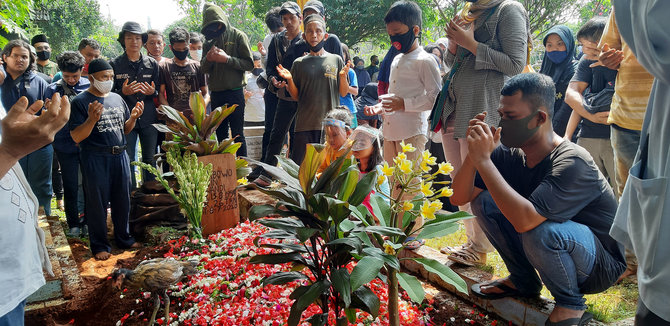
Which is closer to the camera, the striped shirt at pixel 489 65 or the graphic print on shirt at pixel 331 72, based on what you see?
the striped shirt at pixel 489 65

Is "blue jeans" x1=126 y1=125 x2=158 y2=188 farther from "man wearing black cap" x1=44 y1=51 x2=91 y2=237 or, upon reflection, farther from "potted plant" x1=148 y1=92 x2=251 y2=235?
"potted plant" x1=148 y1=92 x2=251 y2=235

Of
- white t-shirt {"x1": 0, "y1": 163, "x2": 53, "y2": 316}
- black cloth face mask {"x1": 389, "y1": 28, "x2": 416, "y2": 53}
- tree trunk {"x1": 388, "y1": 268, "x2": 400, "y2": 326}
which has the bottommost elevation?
tree trunk {"x1": 388, "y1": 268, "x2": 400, "y2": 326}

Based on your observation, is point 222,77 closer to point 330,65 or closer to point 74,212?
point 330,65

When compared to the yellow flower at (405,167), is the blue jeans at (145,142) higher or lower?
lower

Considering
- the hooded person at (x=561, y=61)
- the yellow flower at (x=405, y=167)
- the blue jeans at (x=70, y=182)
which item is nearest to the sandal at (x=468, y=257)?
the yellow flower at (x=405, y=167)

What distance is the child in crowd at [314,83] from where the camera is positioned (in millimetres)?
4461

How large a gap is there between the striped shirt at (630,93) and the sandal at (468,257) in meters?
1.19

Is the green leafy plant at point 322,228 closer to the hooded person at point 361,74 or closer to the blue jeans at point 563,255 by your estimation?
the blue jeans at point 563,255

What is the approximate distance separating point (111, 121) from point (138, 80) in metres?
1.34

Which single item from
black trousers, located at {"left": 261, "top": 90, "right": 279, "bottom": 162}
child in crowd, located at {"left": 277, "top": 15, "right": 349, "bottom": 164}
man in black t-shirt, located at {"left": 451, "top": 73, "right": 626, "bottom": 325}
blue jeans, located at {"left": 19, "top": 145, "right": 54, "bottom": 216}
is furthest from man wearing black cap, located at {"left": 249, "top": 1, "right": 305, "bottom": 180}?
man in black t-shirt, located at {"left": 451, "top": 73, "right": 626, "bottom": 325}

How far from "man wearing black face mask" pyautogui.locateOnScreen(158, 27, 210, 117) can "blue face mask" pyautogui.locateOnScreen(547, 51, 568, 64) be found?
3880 millimetres

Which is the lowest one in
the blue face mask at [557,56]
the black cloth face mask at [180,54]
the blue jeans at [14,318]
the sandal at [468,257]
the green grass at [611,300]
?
the green grass at [611,300]

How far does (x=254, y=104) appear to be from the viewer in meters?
7.70

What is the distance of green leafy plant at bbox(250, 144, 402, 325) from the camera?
6.07 ft
